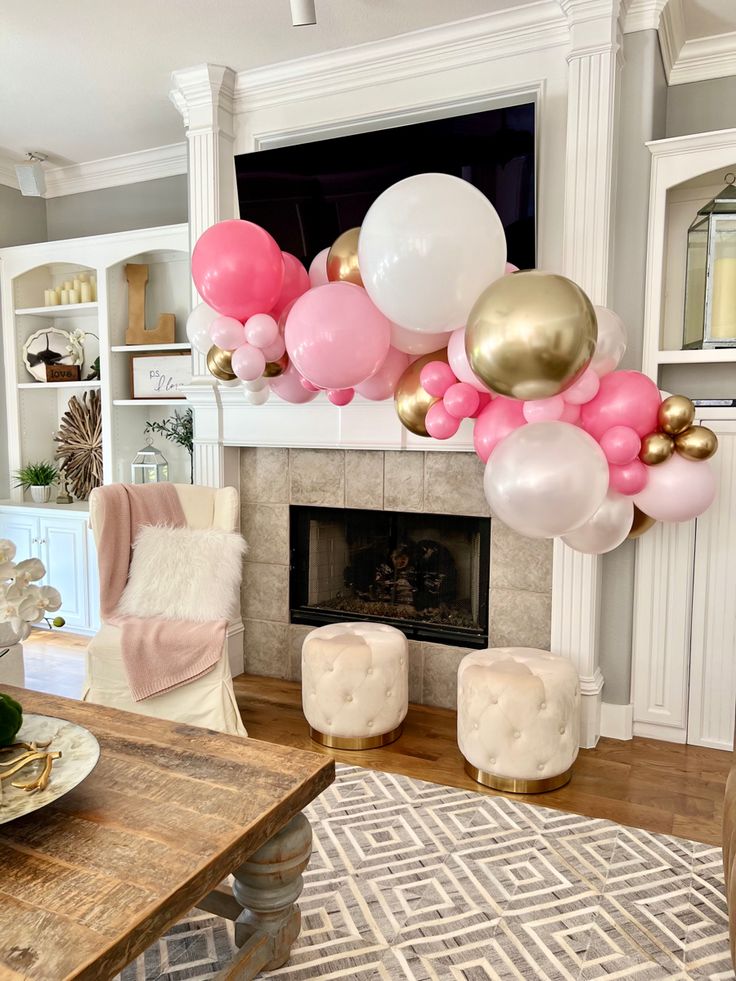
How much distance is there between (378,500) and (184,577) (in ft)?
2.92

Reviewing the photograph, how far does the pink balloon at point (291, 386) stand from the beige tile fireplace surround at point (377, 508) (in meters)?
0.70

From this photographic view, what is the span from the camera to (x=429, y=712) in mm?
3088

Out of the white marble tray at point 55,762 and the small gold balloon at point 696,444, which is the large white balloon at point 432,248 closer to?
the small gold balloon at point 696,444

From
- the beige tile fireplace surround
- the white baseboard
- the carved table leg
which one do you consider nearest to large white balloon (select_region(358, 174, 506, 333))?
the carved table leg

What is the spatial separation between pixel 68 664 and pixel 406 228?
296cm

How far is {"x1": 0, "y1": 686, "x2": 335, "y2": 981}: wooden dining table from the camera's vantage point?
106cm

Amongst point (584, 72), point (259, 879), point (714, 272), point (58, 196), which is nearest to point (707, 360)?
point (714, 272)

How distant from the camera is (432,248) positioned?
1.70 meters

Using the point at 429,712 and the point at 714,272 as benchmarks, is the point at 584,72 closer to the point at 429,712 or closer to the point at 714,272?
the point at 714,272

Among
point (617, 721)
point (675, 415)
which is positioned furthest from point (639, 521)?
point (617, 721)

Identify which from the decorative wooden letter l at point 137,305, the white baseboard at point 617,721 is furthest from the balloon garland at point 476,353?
the decorative wooden letter l at point 137,305

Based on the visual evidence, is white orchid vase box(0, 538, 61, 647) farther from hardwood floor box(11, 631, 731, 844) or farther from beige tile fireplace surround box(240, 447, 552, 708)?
beige tile fireplace surround box(240, 447, 552, 708)

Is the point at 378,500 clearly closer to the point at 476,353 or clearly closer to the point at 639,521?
the point at 639,521

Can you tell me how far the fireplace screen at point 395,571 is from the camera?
3.15 meters
